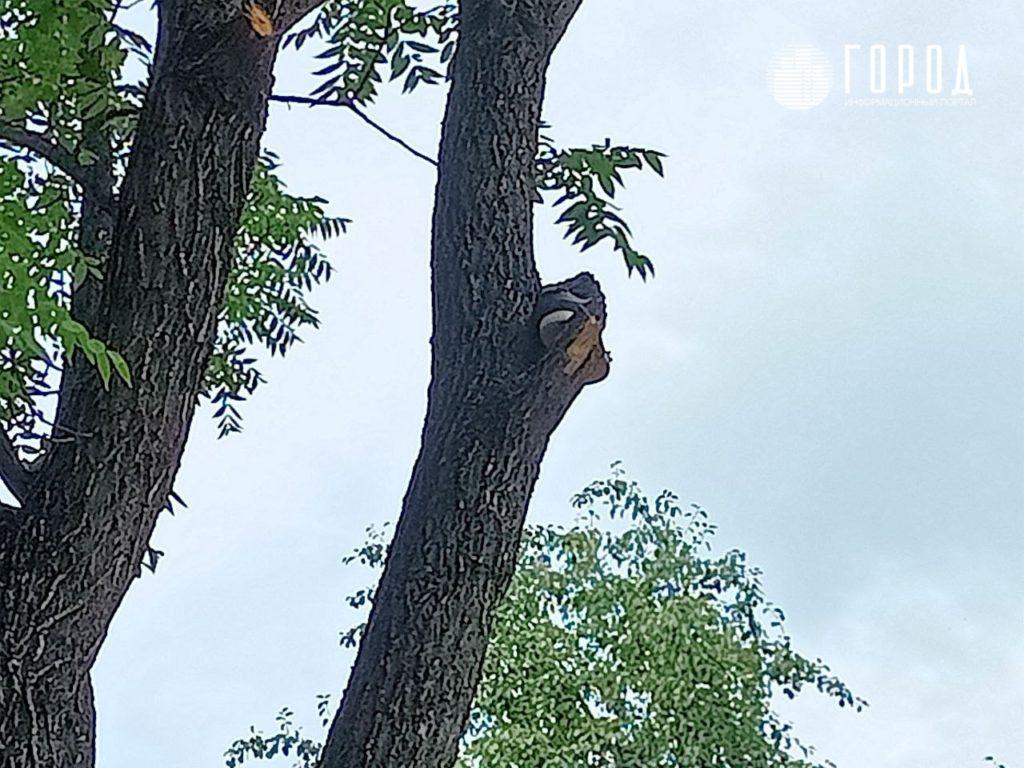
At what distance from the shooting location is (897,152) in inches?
152

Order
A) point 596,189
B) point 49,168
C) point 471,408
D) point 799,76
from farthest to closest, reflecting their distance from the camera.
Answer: point 799,76 < point 49,168 < point 596,189 < point 471,408

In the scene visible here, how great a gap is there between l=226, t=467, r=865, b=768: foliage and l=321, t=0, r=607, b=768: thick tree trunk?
187 cm

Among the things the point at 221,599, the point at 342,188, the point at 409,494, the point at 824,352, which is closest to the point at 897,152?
the point at 824,352

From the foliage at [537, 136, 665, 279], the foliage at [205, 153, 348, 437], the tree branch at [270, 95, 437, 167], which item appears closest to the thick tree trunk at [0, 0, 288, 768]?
the tree branch at [270, 95, 437, 167]

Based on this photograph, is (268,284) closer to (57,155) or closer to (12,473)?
(57,155)

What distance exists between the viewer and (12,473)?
1.38 meters

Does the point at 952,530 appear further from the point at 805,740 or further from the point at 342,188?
the point at 342,188

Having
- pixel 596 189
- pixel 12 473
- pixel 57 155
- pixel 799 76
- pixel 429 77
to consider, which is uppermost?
pixel 799 76

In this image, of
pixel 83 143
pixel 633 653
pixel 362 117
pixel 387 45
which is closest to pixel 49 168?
pixel 83 143

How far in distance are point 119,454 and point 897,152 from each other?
3005 mm

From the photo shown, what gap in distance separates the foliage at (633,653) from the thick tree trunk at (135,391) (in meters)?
2.04

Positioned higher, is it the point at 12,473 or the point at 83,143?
the point at 83,143

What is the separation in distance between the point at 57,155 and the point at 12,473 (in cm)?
51

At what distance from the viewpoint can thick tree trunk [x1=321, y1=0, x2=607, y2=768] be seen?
1.36m
